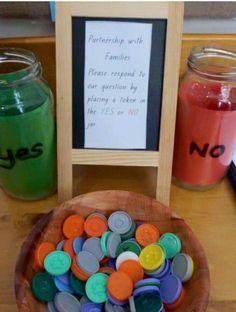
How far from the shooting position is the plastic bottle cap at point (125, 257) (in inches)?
22.0

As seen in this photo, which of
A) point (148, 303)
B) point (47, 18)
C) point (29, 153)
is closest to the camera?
point (148, 303)

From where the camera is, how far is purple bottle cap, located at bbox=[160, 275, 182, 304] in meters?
0.51

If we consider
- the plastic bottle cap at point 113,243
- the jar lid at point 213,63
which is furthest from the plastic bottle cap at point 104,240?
the jar lid at point 213,63

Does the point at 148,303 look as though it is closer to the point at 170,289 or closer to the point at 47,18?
the point at 170,289

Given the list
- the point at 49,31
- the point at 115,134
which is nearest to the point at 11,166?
the point at 115,134

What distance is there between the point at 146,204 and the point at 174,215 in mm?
43

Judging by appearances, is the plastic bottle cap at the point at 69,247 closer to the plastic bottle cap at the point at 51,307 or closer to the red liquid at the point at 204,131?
the plastic bottle cap at the point at 51,307

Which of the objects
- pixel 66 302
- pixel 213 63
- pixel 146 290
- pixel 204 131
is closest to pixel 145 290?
pixel 146 290

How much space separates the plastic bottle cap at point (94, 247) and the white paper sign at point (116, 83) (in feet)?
0.46

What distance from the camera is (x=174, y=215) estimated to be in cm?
58

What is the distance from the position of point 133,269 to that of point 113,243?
0.17 ft

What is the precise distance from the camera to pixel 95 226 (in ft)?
1.95

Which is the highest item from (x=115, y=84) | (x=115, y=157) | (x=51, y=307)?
(x=115, y=84)

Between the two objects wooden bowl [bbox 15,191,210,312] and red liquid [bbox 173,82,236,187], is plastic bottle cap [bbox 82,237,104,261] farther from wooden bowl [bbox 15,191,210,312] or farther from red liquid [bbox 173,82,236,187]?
red liquid [bbox 173,82,236,187]
